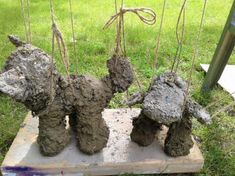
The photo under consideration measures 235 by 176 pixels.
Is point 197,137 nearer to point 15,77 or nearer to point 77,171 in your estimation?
point 77,171

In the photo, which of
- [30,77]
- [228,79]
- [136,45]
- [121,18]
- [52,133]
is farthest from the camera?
[136,45]

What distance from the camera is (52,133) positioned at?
179 centimetres

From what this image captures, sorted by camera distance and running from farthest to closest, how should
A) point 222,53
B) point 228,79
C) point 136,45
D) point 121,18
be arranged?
point 136,45, point 228,79, point 222,53, point 121,18

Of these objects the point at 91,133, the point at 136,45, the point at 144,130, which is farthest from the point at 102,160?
the point at 136,45

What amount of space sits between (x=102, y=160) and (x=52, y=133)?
11.2 inches

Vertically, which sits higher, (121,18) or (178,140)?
(121,18)

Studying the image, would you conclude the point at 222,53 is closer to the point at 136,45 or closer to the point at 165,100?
the point at 136,45

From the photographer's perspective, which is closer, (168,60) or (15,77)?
(15,77)

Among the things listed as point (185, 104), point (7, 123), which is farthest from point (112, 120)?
point (7, 123)

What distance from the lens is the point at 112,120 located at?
2.13m

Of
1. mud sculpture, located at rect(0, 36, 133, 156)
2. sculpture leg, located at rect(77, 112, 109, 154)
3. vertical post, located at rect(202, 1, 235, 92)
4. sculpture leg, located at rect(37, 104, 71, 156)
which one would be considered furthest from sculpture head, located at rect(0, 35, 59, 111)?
vertical post, located at rect(202, 1, 235, 92)

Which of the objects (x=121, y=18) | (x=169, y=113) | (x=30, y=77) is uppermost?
(x=121, y=18)

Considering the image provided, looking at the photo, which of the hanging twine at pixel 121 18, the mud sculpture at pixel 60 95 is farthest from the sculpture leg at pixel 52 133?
the hanging twine at pixel 121 18

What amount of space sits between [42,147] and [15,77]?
0.45m
